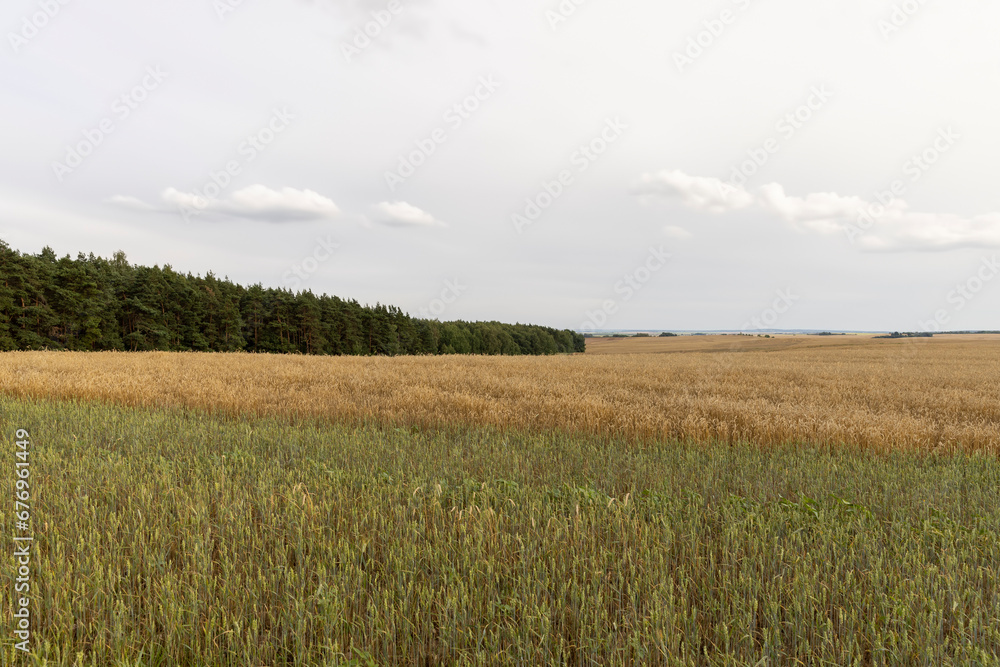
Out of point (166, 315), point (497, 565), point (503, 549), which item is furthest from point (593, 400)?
point (166, 315)

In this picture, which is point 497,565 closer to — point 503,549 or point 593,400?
point 503,549

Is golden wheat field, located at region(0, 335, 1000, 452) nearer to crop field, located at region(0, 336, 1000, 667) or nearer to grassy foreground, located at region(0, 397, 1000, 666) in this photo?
crop field, located at region(0, 336, 1000, 667)

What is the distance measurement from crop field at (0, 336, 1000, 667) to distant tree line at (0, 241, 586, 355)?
150ft

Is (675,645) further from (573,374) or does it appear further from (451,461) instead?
(573,374)

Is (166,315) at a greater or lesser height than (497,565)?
greater

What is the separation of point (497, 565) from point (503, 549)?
241mm

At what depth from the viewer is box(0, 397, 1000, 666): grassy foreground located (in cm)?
266

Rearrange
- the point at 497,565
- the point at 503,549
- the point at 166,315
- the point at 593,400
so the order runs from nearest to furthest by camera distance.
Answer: the point at 497,565 → the point at 503,549 → the point at 593,400 → the point at 166,315

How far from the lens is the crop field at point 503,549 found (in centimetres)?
268

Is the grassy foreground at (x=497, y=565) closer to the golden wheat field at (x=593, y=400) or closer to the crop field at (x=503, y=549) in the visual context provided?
the crop field at (x=503, y=549)

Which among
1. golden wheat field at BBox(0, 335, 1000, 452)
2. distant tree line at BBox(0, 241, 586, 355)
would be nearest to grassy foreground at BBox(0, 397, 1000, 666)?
golden wheat field at BBox(0, 335, 1000, 452)

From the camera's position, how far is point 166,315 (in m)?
48.0

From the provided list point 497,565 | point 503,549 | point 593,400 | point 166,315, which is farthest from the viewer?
point 166,315

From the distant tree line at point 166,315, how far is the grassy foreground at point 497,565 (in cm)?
4838
